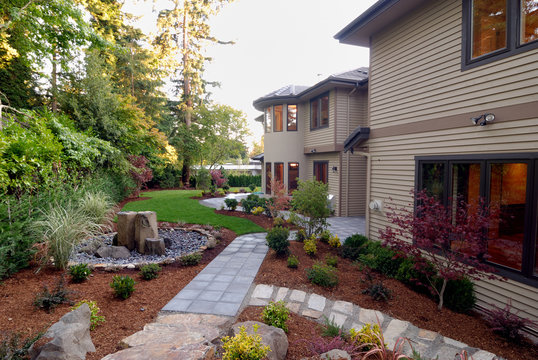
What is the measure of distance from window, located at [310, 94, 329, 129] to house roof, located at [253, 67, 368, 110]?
35 cm

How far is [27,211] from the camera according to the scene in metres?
5.05

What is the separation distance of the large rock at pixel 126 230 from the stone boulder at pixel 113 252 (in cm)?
27

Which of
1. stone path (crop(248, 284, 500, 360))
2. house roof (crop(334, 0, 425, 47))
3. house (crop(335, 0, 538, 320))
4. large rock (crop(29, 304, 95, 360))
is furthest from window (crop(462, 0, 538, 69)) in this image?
large rock (crop(29, 304, 95, 360))

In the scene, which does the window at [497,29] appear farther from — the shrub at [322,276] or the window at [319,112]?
the window at [319,112]

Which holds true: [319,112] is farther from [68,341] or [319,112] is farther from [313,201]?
[68,341]

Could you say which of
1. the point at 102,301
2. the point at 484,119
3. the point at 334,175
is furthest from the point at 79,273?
the point at 334,175

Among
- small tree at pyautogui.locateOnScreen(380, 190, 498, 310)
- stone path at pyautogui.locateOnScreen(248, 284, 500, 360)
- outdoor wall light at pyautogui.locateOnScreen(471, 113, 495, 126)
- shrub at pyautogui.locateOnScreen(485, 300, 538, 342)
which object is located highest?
outdoor wall light at pyautogui.locateOnScreen(471, 113, 495, 126)

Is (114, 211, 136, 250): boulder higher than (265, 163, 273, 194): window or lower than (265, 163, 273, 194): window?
lower

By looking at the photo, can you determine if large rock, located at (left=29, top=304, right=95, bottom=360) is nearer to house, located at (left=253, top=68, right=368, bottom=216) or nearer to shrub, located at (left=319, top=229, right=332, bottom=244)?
shrub, located at (left=319, top=229, right=332, bottom=244)

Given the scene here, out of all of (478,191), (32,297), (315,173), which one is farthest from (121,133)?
(478,191)

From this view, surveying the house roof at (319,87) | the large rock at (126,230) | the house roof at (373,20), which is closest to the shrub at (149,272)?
the large rock at (126,230)

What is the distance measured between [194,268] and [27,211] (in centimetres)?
318

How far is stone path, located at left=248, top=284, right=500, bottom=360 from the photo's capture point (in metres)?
3.11

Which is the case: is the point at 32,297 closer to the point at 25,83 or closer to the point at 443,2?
the point at 443,2
